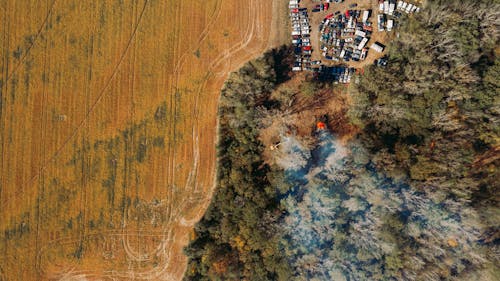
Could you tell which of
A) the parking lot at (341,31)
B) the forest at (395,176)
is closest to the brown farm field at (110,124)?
the parking lot at (341,31)

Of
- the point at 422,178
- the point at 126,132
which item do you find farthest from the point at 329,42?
the point at 126,132

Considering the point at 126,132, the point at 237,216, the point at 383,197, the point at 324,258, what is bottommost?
the point at 324,258

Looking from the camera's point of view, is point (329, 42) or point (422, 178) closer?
point (422, 178)

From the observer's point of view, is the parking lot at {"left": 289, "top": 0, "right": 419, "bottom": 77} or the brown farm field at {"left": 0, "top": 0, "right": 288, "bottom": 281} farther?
the brown farm field at {"left": 0, "top": 0, "right": 288, "bottom": 281}

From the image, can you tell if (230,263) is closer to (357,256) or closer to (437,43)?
(357,256)

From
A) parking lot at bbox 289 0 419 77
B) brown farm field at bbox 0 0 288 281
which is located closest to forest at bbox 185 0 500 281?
parking lot at bbox 289 0 419 77

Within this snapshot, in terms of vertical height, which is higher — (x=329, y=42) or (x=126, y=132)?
(x=329, y=42)

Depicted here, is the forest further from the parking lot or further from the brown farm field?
the brown farm field

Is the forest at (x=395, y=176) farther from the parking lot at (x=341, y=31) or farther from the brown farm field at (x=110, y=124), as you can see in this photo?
the brown farm field at (x=110, y=124)
